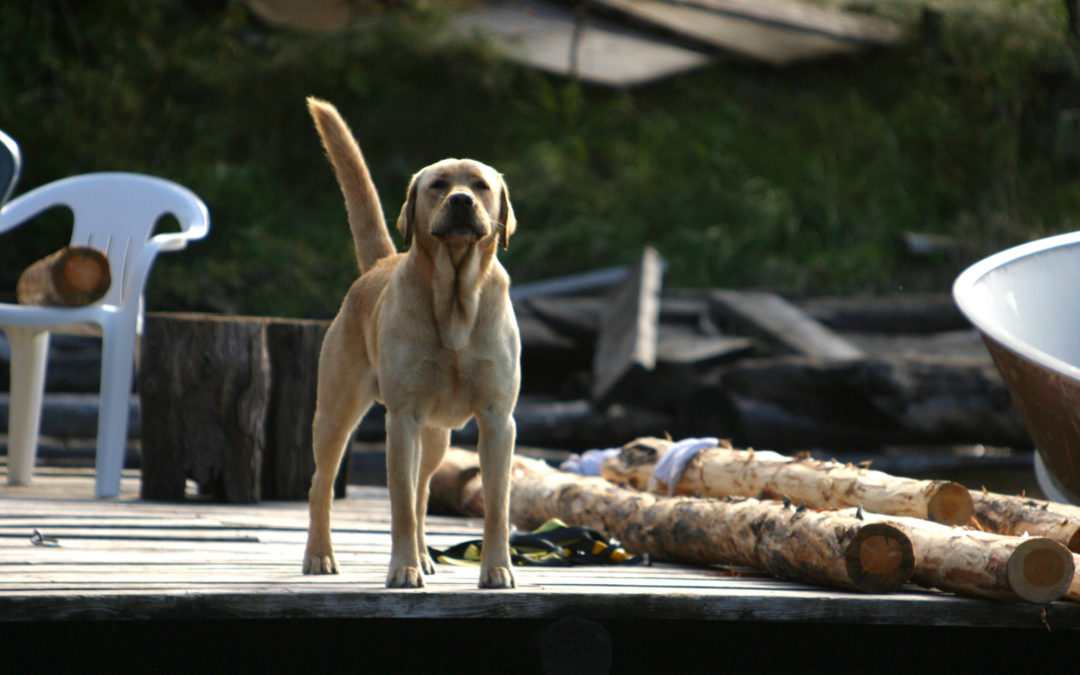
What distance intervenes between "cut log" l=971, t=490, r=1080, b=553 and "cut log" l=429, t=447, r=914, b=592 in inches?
16.7

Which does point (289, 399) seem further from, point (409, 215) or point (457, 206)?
point (457, 206)

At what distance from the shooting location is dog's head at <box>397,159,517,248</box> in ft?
9.77

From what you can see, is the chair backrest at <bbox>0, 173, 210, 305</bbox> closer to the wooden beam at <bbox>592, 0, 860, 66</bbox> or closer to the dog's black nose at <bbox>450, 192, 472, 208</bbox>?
the dog's black nose at <bbox>450, 192, 472, 208</bbox>

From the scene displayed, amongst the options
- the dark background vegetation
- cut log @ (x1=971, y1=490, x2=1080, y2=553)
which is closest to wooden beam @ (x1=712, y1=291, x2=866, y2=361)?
the dark background vegetation

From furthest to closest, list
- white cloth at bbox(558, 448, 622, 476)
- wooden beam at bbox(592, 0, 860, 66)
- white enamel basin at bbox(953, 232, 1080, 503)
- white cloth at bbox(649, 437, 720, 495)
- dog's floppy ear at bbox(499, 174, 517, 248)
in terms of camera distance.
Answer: wooden beam at bbox(592, 0, 860, 66), white cloth at bbox(558, 448, 622, 476), white cloth at bbox(649, 437, 720, 495), white enamel basin at bbox(953, 232, 1080, 503), dog's floppy ear at bbox(499, 174, 517, 248)

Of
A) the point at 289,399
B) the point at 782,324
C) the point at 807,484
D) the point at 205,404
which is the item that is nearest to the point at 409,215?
the point at 807,484

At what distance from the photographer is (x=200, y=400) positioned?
5121 millimetres

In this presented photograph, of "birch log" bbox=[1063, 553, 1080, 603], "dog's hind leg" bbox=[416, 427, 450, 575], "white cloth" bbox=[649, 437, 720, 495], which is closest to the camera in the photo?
"birch log" bbox=[1063, 553, 1080, 603]

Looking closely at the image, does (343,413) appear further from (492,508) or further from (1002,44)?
(1002,44)

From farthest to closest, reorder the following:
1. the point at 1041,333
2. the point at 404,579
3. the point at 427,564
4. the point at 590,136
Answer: the point at 590,136
the point at 1041,333
the point at 427,564
the point at 404,579

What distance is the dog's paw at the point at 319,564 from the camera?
133 inches

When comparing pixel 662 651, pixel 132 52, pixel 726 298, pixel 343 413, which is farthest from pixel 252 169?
pixel 662 651

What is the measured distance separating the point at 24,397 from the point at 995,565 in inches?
173

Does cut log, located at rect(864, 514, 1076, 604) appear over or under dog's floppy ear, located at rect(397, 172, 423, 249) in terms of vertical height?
under
